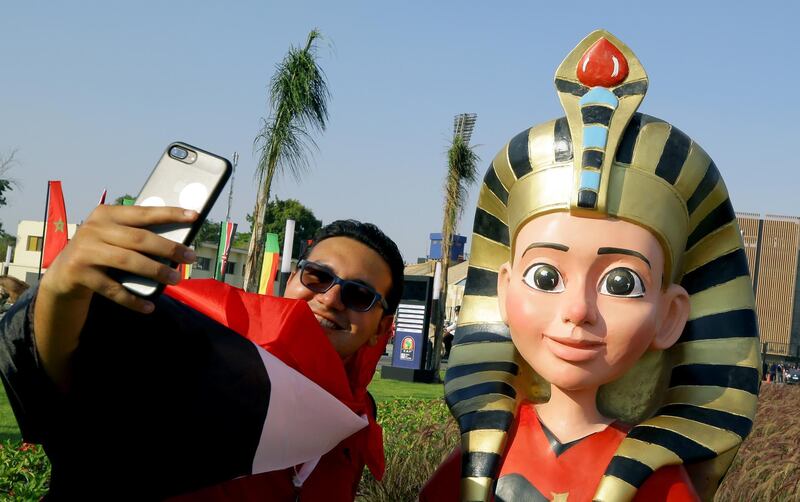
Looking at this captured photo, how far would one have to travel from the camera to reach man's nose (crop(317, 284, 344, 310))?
241 cm

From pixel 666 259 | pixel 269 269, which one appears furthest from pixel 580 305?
pixel 269 269

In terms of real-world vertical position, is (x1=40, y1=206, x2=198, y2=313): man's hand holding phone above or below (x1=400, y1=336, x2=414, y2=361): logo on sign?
above

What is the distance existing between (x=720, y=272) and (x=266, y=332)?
1.29 m

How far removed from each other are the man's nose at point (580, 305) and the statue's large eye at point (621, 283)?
0.12 feet

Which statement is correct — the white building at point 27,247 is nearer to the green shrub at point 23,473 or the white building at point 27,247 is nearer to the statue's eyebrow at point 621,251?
the green shrub at point 23,473

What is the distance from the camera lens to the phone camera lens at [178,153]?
1.41 meters

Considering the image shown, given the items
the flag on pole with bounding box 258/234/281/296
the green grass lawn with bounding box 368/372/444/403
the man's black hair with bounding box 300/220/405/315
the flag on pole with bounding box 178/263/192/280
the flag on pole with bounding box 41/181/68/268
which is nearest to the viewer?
the flag on pole with bounding box 178/263/192/280

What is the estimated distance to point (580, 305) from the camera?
212cm

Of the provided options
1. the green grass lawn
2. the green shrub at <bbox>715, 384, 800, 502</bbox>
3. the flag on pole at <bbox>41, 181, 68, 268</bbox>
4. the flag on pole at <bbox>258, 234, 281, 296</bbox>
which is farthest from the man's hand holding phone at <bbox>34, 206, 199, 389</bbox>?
the flag on pole at <bbox>258, 234, 281, 296</bbox>

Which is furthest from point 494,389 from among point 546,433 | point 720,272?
point 720,272

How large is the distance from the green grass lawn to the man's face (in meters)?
8.54

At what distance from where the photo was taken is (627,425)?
2.35 meters

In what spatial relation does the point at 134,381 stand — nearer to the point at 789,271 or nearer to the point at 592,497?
the point at 592,497

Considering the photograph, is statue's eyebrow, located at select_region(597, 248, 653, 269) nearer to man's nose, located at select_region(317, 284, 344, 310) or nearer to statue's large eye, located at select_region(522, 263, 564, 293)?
statue's large eye, located at select_region(522, 263, 564, 293)
